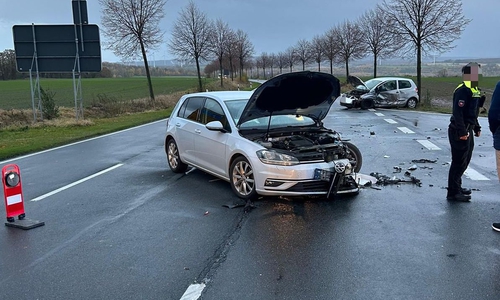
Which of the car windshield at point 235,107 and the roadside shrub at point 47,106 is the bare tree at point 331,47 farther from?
the car windshield at point 235,107

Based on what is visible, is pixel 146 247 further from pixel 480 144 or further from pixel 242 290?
pixel 480 144

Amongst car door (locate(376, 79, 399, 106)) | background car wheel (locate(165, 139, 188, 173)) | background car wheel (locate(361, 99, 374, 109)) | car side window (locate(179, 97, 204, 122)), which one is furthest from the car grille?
car door (locate(376, 79, 399, 106))

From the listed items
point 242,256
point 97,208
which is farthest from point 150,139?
point 242,256

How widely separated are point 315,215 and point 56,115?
18919 millimetres

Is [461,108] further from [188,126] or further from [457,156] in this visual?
[188,126]

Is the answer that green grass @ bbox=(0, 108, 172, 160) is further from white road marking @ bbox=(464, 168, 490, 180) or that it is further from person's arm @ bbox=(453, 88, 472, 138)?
white road marking @ bbox=(464, 168, 490, 180)

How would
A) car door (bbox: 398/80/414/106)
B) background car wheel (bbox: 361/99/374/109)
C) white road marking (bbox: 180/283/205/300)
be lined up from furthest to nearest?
car door (bbox: 398/80/414/106) → background car wheel (bbox: 361/99/374/109) → white road marking (bbox: 180/283/205/300)

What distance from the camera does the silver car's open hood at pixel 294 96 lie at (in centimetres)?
685

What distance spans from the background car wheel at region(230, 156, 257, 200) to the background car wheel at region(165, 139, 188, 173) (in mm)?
2181

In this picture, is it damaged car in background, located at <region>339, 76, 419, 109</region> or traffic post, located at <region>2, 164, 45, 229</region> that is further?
damaged car in background, located at <region>339, 76, 419, 109</region>

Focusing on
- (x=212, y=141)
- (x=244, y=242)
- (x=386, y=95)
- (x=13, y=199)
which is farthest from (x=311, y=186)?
(x=386, y=95)

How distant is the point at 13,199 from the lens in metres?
6.12

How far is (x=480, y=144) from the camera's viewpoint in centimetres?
1224

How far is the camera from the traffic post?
19.6 feet
